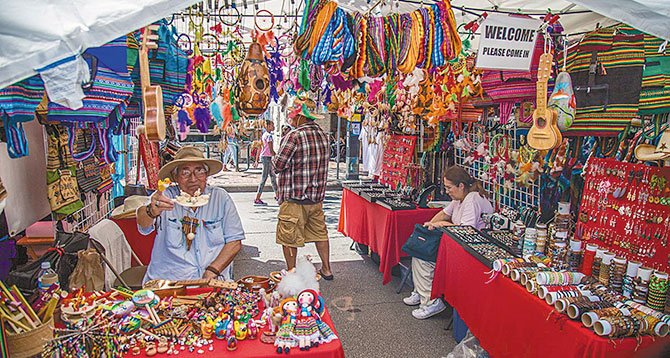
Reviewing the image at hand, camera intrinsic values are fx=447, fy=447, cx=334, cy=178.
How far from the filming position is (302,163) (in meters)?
4.20

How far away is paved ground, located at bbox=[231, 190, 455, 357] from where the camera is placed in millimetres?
3250

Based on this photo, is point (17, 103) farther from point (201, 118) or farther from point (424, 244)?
point (201, 118)

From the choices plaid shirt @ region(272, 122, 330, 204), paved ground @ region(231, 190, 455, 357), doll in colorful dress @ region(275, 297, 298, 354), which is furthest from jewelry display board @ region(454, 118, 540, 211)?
doll in colorful dress @ region(275, 297, 298, 354)

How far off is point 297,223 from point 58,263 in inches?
92.9

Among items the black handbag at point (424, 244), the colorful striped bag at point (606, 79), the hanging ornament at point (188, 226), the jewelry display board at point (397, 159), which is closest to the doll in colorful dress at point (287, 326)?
the hanging ornament at point (188, 226)

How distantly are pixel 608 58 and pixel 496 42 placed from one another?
0.55 m

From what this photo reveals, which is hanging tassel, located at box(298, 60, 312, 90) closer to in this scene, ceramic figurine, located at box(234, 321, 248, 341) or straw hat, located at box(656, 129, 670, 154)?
ceramic figurine, located at box(234, 321, 248, 341)

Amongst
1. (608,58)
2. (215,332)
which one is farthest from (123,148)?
(608,58)

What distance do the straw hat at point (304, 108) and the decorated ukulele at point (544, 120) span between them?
2309 millimetres

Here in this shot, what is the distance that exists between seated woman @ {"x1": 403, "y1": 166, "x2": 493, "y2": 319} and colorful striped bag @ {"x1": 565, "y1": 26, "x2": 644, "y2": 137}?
1.37 m

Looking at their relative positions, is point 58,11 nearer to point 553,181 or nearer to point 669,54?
point 669,54

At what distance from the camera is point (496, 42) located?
2.14 meters

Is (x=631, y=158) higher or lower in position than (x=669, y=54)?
lower

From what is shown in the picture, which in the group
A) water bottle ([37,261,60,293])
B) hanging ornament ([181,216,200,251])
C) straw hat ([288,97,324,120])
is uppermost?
straw hat ([288,97,324,120])
